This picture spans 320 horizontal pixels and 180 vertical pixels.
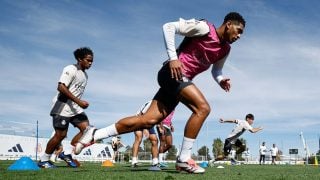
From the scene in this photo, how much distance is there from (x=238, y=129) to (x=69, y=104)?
9.10 m

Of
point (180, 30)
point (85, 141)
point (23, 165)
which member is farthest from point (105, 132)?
point (23, 165)

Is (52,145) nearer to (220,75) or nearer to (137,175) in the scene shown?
(137,175)

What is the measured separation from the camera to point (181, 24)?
17.3 ft

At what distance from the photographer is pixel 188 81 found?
543 cm

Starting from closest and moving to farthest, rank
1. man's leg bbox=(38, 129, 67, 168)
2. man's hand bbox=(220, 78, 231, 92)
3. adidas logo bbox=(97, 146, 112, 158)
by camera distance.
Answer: man's hand bbox=(220, 78, 231, 92) < man's leg bbox=(38, 129, 67, 168) < adidas logo bbox=(97, 146, 112, 158)

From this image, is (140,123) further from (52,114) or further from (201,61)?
(52,114)

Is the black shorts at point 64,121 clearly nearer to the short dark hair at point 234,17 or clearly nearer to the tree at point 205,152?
the short dark hair at point 234,17

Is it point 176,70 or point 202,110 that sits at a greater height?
point 176,70

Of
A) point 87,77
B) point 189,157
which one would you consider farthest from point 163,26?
point 87,77

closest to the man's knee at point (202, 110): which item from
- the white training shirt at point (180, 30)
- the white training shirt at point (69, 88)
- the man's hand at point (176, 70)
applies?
the man's hand at point (176, 70)

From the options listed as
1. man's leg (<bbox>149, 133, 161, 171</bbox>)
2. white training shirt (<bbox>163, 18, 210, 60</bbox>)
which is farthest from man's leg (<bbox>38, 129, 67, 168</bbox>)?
white training shirt (<bbox>163, 18, 210, 60</bbox>)

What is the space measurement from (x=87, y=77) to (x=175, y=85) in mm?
3839

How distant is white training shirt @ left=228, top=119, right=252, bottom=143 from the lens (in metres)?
15.5

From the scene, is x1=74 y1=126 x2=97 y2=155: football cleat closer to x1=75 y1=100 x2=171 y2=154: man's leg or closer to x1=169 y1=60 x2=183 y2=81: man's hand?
x1=75 y1=100 x2=171 y2=154: man's leg
